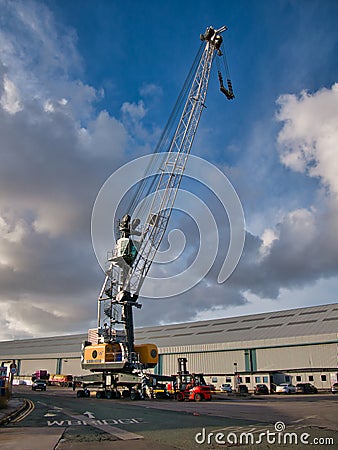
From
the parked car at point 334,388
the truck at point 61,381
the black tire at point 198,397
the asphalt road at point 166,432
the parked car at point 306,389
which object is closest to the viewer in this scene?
the asphalt road at point 166,432

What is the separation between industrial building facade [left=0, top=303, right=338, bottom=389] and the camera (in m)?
67.7

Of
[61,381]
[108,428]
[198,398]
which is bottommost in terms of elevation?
[108,428]

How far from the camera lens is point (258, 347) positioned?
7625 centimetres

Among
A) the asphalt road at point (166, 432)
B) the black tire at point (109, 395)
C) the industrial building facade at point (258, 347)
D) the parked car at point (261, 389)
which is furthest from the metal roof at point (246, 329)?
the asphalt road at point (166, 432)

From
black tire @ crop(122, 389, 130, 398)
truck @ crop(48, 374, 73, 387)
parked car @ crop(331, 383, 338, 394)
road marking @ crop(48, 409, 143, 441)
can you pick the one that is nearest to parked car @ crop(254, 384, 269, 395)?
parked car @ crop(331, 383, 338, 394)

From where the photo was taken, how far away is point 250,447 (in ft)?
45.4

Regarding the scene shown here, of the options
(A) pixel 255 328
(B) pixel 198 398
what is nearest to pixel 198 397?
(B) pixel 198 398

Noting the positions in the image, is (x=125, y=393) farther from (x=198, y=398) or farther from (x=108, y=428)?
(x=108, y=428)

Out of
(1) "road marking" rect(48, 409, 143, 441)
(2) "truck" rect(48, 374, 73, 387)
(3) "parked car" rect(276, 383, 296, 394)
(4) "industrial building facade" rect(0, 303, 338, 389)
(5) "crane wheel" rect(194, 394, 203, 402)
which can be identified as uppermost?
(4) "industrial building facade" rect(0, 303, 338, 389)

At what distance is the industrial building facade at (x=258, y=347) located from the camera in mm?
67688

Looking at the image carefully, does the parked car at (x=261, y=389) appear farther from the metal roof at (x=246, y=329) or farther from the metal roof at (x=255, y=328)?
the metal roof at (x=255, y=328)

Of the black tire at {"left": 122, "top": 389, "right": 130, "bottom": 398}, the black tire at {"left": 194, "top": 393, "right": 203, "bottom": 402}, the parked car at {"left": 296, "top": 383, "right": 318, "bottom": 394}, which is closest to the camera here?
the black tire at {"left": 194, "top": 393, "right": 203, "bottom": 402}

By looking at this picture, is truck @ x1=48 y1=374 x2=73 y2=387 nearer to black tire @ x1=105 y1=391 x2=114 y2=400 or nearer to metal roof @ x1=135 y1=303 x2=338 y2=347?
metal roof @ x1=135 y1=303 x2=338 y2=347

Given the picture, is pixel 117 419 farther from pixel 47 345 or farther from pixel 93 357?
pixel 47 345
